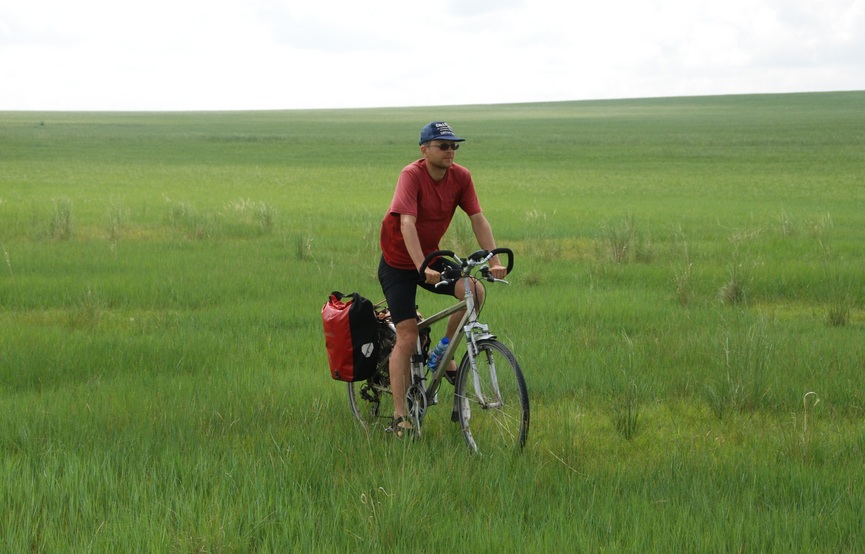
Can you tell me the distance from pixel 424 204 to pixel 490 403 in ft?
4.27

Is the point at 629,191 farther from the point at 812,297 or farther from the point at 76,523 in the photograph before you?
the point at 76,523

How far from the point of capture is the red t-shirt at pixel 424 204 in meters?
6.10

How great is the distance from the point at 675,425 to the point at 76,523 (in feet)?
12.1

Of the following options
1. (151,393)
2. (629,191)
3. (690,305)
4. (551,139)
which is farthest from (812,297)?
(551,139)

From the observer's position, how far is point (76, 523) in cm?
469

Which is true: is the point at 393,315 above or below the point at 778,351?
above

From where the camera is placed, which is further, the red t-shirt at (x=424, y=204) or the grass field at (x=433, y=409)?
the red t-shirt at (x=424, y=204)

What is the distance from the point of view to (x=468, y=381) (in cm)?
611

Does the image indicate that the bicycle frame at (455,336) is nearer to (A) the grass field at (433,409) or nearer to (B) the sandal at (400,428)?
(B) the sandal at (400,428)

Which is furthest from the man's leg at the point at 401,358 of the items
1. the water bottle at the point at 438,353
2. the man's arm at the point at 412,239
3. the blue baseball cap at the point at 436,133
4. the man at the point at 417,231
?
the blue baseball cap at the point at 436,133

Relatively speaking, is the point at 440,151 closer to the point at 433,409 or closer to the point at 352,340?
the point at 352,340

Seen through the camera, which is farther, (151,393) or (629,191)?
(629,191)

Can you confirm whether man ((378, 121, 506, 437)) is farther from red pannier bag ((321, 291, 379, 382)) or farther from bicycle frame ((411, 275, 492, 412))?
Result: red pannier bag ((321, 291, 379, 382))

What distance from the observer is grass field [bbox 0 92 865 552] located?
4594 mm
